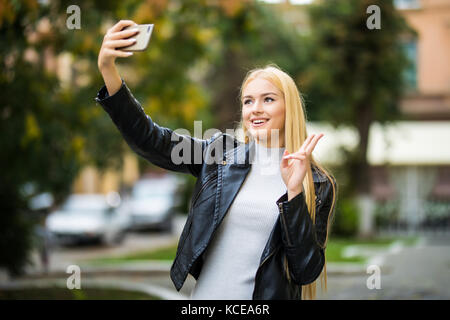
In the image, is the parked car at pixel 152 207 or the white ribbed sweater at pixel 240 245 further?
the parked car at pixel 152 207

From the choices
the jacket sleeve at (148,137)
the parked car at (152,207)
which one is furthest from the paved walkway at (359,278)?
the parked car at (152,207)

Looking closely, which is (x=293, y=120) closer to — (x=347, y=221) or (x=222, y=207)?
(x=222, y=207)

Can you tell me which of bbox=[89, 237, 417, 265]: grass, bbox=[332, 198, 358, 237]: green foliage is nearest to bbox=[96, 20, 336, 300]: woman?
bbox=[89, 237, 417, 265]: grass

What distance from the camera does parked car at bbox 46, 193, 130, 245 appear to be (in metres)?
18.8

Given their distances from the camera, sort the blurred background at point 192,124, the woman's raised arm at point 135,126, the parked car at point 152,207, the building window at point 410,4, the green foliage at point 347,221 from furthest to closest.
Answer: the building window at point 410,4, the parked car at point 152,207, the green foliage at point 347,221, the blurred background at point 192,124, the woman's raised arm at point 135,126

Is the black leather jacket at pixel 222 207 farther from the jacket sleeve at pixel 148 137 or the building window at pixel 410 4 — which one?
the building window at pixel 410 4

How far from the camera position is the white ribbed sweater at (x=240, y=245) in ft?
8.27

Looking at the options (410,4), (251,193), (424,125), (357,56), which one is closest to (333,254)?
(357,56)

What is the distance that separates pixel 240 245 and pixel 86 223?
1732 cm

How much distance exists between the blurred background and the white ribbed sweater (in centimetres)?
139

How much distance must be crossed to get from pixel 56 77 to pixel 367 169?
11.1m

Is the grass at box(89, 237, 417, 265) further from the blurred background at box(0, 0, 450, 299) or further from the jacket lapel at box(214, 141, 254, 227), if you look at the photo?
the jacket lapel at box(214, 141, 254, 227)

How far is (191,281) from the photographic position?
10367 millimetres

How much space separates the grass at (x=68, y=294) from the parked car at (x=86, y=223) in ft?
36.9
